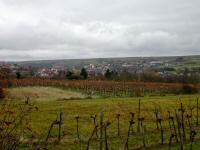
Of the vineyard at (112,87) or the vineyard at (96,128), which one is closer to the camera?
the vineyard at (96,128)

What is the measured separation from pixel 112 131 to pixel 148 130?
6.81 ft

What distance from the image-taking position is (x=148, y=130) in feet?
71.6

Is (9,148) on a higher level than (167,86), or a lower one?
higher

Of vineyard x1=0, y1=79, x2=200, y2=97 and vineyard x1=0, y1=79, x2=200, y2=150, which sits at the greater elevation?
vineyard x1=0, y1=79, x2=200, y2=150

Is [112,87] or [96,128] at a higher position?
[96,128]

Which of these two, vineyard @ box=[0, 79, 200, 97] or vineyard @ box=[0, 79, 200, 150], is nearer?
vineyard @ box=[0, 79, 200, 150]

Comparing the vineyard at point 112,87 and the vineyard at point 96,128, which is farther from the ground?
the vineyard at point 96,128

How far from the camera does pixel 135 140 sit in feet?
61.2

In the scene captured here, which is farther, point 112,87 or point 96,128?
point 112,87

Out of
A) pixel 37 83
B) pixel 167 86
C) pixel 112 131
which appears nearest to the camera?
pixel 112 131

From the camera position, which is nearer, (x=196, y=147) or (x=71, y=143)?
(x=196, y=147)

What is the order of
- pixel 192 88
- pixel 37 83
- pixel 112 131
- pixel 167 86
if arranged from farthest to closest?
pixel 37 83 → pixel 167 86 → pixel 192 88 → pixel 112 131

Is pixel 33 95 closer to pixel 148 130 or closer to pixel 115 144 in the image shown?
pixel 148 130

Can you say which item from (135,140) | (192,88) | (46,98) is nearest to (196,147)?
(135,140)
